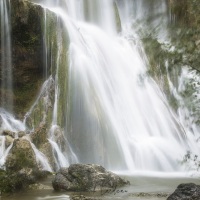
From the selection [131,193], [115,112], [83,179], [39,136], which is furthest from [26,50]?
[131,193]

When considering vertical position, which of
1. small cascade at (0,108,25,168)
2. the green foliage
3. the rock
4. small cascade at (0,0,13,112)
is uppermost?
small cascade at (0,0,13,112)

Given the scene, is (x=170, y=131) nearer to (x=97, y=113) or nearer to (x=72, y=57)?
(x=97, y=113)

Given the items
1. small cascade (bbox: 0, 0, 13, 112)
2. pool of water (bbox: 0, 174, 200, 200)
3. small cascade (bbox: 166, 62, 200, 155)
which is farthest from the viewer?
small cascade (bbox: 0, 0, 13, 112)

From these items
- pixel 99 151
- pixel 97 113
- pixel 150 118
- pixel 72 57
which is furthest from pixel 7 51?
pixel 150 118

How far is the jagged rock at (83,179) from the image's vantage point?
35.8 feet

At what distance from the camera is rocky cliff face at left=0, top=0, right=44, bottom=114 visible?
768 inches

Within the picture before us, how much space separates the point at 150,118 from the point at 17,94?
7202 mm

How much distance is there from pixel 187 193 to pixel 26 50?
45.8 ft

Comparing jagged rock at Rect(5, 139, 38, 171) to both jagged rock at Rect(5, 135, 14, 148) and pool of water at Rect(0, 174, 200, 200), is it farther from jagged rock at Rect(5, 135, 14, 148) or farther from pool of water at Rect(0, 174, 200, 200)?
pool of water at Rect(0, 174, 200, 200)

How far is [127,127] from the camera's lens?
19359 mm

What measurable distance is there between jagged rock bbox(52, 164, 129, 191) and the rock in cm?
318

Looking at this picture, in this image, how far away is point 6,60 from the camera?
63.8ft

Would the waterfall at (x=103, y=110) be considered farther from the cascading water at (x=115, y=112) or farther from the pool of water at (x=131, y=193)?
the pool of water at (x=131, y=193)

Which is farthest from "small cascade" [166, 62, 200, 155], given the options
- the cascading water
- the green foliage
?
the green foliage
